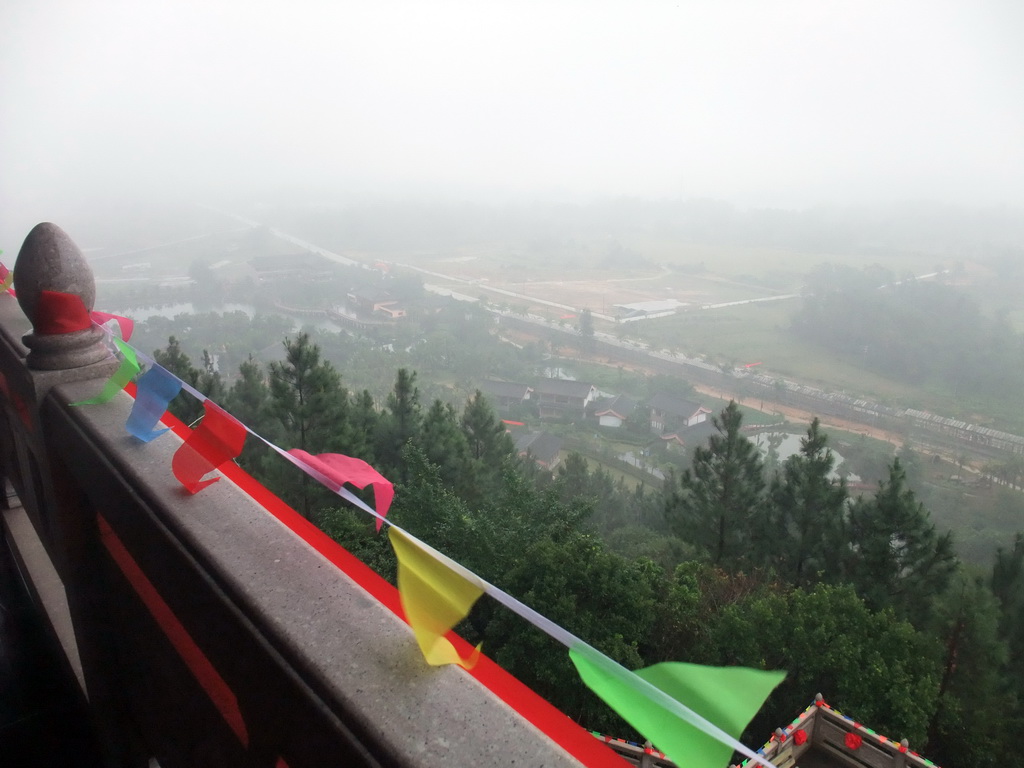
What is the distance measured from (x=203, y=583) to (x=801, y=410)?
50.8 feet

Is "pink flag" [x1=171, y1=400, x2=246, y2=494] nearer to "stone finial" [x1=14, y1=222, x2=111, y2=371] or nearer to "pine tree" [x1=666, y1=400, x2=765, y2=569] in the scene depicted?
"stone finial" [x1=14, y1=222, x2=111, y2=371]

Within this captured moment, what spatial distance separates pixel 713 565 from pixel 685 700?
6499 mm

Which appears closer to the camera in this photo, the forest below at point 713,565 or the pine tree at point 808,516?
the forest below at point 713,565

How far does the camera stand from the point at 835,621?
4.55 m

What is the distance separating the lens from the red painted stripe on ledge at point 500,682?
17.9 inches

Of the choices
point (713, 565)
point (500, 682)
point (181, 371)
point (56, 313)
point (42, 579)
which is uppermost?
point (56, 313)

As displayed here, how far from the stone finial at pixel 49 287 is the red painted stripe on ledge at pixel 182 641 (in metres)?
0.36

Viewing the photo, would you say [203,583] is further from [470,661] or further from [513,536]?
[513,536]

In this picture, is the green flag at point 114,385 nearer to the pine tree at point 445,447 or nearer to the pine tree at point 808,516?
the pine tree at point 445,447

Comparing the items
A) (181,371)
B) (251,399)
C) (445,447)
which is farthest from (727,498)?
(181,371)

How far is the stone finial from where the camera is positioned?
1.25 metres

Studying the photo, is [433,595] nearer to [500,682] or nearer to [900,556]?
[500,682]

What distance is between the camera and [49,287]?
1272mm

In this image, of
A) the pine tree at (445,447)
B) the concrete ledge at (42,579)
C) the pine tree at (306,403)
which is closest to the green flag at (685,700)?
the concrete ledge at (42,579)
